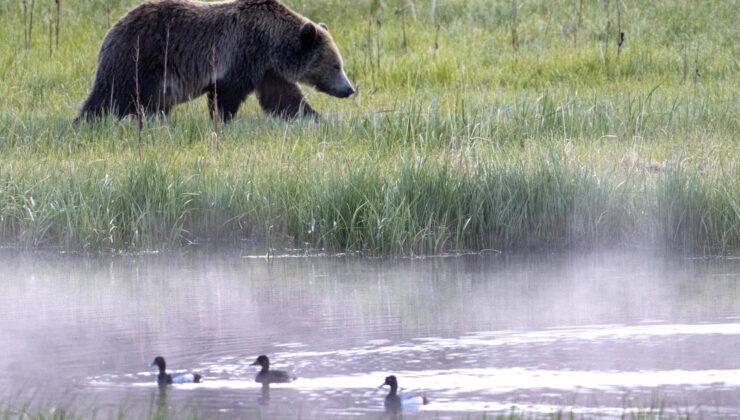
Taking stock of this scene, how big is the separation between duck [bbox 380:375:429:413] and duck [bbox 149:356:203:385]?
0.86m

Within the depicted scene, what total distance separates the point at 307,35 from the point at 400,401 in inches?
317

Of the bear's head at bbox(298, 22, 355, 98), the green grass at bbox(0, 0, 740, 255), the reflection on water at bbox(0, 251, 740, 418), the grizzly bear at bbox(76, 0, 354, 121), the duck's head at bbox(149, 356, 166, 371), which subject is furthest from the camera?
the bear's head at bbox(298, 22, 355, 98)

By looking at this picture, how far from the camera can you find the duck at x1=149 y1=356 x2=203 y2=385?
5.44m

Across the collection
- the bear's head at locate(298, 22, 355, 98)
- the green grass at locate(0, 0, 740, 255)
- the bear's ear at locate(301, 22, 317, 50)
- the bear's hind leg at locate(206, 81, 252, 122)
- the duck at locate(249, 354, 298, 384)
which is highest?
the bear's ear at locate(301, 22, 317, 50)

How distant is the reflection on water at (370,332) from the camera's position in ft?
17.4

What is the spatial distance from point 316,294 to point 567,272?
1.60 metres

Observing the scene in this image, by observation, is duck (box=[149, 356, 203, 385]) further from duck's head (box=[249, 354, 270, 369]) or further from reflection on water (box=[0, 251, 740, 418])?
duck's head (box=[249, 354, 270, 369])

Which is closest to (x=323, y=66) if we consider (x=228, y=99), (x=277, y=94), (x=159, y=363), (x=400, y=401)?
(x=277, y=94)

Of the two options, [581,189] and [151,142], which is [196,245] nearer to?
[151,142]

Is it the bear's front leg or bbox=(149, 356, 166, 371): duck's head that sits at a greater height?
the bear's front leg

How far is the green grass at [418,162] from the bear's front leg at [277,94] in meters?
0.26

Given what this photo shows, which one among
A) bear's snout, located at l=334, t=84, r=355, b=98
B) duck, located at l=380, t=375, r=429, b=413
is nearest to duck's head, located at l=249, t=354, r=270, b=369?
duck, located at l=380, t=375, r=429, b=413

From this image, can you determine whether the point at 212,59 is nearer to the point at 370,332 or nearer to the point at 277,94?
the point at 277,94

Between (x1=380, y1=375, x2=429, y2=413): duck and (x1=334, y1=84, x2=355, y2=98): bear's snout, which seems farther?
(x1=334, y1=84, x2=355, y2=98): bear's snout
